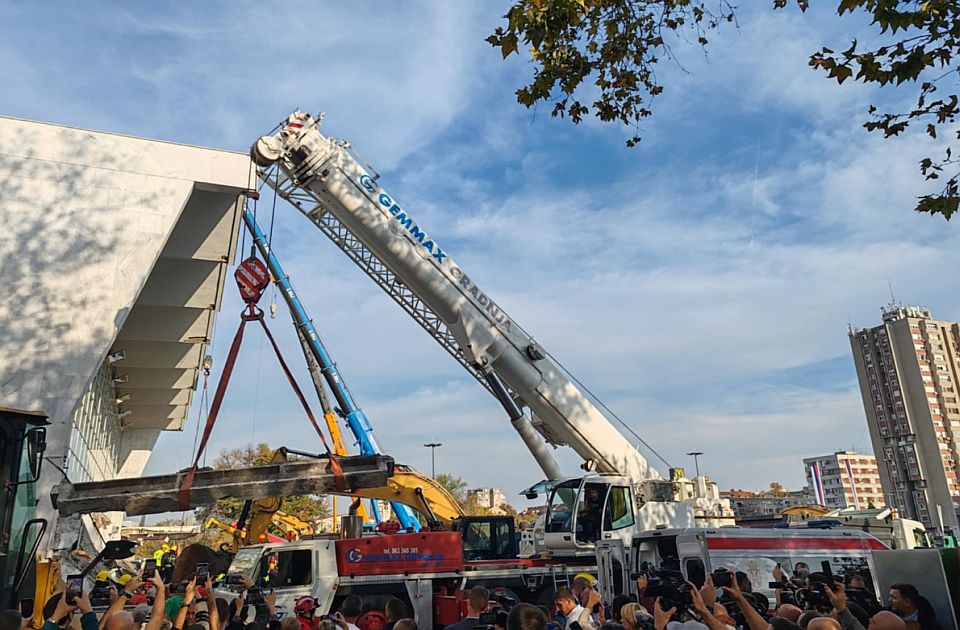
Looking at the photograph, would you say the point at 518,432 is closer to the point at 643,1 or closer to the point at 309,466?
the point at 309,466

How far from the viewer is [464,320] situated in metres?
16.4

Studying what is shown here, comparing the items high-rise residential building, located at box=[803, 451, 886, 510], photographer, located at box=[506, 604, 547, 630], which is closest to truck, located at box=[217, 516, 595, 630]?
photographer, located at box=[506, 604, 547, 630]

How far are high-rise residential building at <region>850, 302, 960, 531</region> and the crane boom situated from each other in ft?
256

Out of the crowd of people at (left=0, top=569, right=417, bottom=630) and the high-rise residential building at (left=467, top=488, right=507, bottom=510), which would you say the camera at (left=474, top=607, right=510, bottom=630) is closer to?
the crowd of people at (left=0, top=569, right=417, bottom=630)

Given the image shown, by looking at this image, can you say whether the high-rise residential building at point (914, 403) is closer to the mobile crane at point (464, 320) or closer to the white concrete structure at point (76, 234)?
the mobile crane at point (464, 320)

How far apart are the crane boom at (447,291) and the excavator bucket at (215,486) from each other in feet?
23.1

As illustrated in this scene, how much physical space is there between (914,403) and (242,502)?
274 feet

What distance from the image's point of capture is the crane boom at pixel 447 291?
1605cm

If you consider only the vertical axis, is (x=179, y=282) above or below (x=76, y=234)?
above

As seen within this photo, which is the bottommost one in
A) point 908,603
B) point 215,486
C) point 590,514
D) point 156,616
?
point 908,603

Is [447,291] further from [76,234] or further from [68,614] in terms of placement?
[68,614]

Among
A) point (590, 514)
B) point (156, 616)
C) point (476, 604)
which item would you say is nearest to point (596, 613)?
point (476, 604)

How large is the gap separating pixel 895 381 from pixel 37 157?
95.9 m

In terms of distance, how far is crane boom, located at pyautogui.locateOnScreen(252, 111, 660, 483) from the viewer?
632 inches
